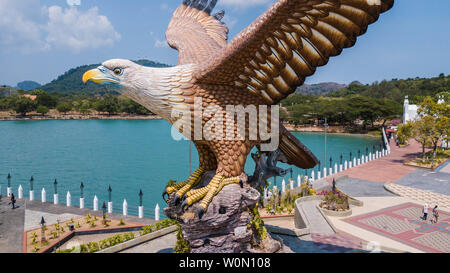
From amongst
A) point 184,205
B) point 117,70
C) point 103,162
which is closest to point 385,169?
point 184,205

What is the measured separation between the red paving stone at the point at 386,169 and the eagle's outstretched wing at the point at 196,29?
15693 mm

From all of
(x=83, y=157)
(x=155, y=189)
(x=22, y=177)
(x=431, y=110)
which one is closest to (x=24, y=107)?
(x=83, y=157)

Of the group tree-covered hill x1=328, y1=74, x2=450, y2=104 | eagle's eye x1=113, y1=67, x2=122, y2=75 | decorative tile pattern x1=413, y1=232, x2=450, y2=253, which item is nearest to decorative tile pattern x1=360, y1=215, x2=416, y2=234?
decorative tile pattern x1=413, y1=232, x2=450, y2=253

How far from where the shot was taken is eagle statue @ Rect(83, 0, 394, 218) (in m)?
3.91

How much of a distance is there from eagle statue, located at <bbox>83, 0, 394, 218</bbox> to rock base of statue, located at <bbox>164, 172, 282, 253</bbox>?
0.21m

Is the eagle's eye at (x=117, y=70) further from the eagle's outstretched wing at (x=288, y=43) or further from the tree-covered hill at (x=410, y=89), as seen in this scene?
the tree-covered hill at (x=410, y=89)

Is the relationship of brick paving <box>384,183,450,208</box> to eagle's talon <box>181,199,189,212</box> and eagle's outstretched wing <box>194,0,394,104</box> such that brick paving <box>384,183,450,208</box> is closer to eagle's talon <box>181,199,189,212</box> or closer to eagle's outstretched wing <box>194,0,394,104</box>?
eagle's outstretched wing <box>194,0,394,104</box>

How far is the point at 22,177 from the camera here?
2342cm

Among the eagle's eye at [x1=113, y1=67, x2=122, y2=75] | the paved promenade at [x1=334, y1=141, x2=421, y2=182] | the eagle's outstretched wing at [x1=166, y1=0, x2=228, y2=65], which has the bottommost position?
the paved promenade at [x1=334, y1=141, x2=421, y2=182]

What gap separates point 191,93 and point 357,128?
5053 cm

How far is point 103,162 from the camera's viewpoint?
28.6 m

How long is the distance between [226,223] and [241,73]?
2.59m

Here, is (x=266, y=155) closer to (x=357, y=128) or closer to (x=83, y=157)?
(x=83, y=157)

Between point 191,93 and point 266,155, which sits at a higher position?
point 191,93
